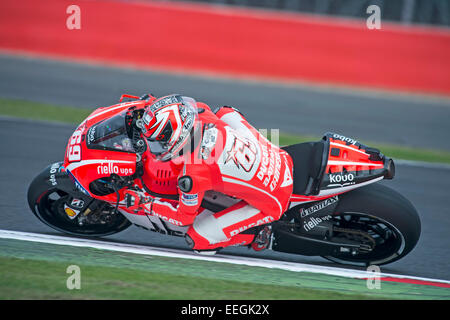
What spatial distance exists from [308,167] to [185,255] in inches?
50.5

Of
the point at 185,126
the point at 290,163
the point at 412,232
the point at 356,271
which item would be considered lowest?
the point at 356,271

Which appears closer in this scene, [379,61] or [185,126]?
[185,126]

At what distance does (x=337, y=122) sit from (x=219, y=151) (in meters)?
7.37

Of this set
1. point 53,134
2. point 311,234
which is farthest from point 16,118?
point 311,234

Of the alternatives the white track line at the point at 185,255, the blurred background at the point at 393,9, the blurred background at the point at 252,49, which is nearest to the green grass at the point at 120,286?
the white track line at the point at 185,255

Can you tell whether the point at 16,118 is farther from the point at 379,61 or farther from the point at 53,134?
the point at 379,61

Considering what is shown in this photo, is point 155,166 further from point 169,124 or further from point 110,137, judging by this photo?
point 169,124

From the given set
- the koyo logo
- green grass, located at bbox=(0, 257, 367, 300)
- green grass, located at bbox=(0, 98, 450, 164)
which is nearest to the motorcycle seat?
the koyo logo

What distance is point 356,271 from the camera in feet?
17.8

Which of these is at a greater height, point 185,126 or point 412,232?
point 185,126

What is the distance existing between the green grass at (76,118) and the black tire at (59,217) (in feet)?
15.3

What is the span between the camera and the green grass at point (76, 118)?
10000 millimetres
